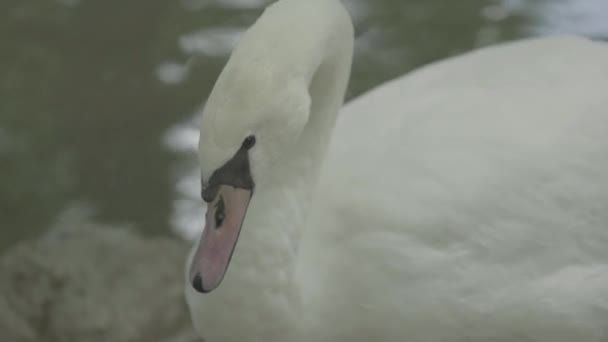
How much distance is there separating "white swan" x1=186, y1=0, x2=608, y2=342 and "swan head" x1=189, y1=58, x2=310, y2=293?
0.48 ft

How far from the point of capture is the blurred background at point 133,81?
7.86ft

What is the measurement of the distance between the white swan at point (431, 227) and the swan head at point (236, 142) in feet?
0.48

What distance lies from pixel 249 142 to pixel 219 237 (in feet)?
0.46

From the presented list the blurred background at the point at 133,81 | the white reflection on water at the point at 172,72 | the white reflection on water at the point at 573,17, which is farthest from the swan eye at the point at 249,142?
the white reflection on water at the point at 573,17

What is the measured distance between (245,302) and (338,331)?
155 mm

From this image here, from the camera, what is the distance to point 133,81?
2744 millimetres

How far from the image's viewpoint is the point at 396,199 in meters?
1.63

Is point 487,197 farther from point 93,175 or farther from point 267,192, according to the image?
point 93,175

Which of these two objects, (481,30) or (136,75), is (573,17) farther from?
(136,75)

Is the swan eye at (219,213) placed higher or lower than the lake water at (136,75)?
lower

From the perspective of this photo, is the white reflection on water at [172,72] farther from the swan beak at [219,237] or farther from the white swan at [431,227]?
the swan beak at [219,237]

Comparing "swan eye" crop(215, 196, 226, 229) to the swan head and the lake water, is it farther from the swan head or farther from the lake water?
the lake water

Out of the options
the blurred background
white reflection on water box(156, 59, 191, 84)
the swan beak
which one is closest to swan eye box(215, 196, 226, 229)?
the swan beak

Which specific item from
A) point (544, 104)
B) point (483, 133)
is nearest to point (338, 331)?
point (483, 133)
